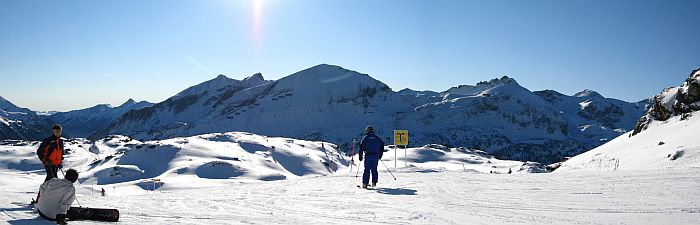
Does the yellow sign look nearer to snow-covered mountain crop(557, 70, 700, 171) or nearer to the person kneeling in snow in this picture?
snow-covered mountain crop(557, 70, 700, 171)

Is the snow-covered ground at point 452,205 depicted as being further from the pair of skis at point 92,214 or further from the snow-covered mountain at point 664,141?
the snow-covered mountain at point 664,141

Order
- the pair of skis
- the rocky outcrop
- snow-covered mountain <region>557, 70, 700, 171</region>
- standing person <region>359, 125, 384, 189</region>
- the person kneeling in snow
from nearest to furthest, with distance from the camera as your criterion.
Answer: the person kneeling in snow
the pair of skis
standing person <region>359, 125, 384, 189</region>
snow-covered mountain <region>557, 70, 700, 171</region>
the rocky outcrop

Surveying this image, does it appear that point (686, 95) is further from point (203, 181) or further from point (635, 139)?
point (203, 181)

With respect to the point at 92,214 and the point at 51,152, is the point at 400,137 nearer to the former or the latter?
the point at 51,152

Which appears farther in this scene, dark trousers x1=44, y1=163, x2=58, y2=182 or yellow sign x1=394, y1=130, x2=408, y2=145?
yellow sign x1=394, y1=130, x2=408, y2=145

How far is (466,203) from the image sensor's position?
34.5 ft

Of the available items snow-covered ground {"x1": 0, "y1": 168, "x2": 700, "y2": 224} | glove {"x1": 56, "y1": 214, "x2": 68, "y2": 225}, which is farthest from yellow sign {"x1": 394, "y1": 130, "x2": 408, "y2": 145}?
glove {"x1": 56, "y1": 214, "x2": 68, "y2": 225}

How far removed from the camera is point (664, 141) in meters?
22.0

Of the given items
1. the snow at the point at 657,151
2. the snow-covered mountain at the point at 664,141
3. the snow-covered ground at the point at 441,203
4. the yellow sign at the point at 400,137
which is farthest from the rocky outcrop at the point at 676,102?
the snow-covered ground at the point at 441,203

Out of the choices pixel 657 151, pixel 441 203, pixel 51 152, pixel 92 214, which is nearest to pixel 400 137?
pixel 657 151

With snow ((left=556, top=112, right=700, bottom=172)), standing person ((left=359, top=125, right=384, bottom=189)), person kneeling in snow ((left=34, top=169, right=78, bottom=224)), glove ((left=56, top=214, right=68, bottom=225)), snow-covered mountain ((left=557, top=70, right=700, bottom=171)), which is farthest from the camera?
snow-covered mountain ((left=557, top=70, right=700, bottom=171))

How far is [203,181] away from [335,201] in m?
35.7

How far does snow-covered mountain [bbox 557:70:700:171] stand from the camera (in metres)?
18.3

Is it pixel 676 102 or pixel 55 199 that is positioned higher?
pixel 676 102
